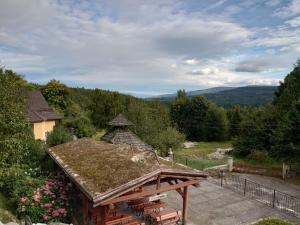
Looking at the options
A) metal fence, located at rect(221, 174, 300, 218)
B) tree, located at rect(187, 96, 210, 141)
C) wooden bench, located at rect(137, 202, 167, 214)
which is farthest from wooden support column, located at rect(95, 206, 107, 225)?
tree, located at rect(187, 96, 210, 141)

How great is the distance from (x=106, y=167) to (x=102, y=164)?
1.95 ft

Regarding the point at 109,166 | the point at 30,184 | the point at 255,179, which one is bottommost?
the point at 255,179

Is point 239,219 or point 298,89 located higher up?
point 298,89

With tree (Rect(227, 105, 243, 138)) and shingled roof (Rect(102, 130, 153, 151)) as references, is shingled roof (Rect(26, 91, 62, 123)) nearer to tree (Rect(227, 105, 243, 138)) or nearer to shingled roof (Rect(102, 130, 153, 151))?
shingled roof (Rect(102, 130, 153, 151))

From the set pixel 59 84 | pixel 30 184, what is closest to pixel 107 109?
pixel 59 84

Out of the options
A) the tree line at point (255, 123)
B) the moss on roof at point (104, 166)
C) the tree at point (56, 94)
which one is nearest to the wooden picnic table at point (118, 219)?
the moss on roof at point (104, 166)

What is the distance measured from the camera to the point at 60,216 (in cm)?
1201

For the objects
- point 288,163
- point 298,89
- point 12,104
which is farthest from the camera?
point 298,89

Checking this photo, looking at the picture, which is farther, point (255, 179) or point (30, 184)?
point (255, 179)

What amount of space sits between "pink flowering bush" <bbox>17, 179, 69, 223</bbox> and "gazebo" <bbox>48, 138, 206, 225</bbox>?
1004 mm

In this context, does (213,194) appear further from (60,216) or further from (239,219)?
(60,216)

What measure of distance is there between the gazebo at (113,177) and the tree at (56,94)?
1072 inches

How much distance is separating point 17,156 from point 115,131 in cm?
982

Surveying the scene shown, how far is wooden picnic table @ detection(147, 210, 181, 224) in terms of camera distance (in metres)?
12.5
